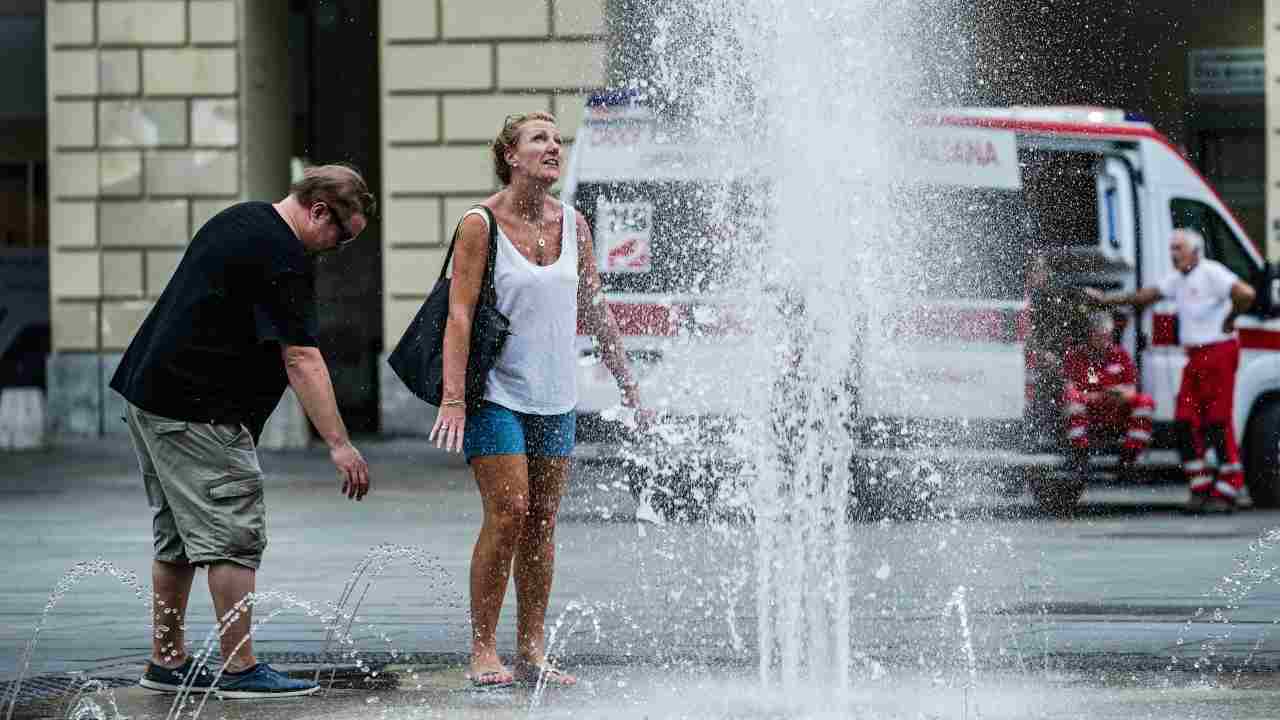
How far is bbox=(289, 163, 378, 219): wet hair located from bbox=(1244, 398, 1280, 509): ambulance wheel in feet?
29.8

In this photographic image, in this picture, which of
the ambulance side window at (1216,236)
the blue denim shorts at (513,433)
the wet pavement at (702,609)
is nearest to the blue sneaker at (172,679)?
the wet pavement at (702,609)

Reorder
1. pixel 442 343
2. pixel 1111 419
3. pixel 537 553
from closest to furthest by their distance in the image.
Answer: pixel 442 343 → pixel 537 553 → pixel 1111 419

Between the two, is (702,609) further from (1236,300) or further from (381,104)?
(381,104)

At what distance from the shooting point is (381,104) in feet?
65.1

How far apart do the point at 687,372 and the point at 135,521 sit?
342 cm

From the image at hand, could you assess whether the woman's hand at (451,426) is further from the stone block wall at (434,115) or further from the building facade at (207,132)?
the stone block wall at (434,115)

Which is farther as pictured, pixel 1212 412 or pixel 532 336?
pixel 1212 412

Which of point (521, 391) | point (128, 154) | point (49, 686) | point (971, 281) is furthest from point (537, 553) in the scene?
point (128, 154)

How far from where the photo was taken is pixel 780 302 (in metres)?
7.83

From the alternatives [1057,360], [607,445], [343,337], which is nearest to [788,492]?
[607,445]

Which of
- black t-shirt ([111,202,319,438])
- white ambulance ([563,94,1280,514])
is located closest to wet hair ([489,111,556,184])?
black t-shirt ([111,202,319,438])

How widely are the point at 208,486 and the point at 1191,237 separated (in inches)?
354

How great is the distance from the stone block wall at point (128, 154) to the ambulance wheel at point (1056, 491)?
8399 mm

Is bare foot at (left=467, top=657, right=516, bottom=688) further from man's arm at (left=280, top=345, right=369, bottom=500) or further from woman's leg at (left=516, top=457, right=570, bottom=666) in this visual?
man's arm at (left=280, top=345, right=369, bottom=500)
